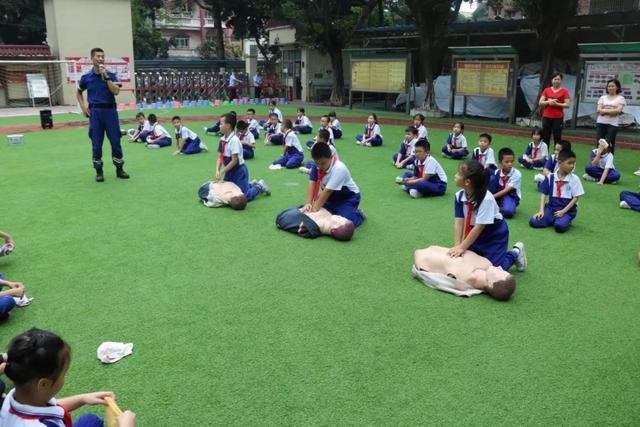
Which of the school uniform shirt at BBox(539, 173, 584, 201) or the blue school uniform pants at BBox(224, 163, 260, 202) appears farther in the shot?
the blue school uniform pants at BBox(224, 163, 260, 202)

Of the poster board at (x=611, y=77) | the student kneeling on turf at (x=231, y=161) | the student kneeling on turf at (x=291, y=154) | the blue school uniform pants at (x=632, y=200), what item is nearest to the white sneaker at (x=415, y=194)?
the student kneeling on turf at (x=231, y=161)

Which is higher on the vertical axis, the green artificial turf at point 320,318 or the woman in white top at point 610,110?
the woman in white top at point 610,110

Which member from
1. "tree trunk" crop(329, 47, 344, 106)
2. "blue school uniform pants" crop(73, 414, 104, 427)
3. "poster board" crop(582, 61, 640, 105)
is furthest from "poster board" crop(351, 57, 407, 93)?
"blue school uniform pants" crop(73, 414, 104, 427)

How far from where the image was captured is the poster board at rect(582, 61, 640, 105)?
39.6 feet

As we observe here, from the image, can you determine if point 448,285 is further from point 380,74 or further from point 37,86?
point 37,86

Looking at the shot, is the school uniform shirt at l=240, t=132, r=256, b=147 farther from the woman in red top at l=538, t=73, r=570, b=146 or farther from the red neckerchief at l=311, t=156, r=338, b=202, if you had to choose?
the woman in red top at l=538, t=73, r=570, b=146

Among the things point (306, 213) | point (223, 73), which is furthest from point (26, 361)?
point (223, 73)

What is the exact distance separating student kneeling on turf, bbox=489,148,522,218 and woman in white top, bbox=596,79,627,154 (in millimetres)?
3214

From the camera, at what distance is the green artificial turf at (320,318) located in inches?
111

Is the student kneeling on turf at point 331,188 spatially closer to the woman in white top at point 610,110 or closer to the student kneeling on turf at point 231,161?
the student kneeling on turf at point 231,161

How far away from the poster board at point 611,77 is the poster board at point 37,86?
18.1 metres

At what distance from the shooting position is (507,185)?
656 cm

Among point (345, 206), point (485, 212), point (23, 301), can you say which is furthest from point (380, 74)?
point (23, 301)

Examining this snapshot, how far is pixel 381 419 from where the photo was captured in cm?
268
